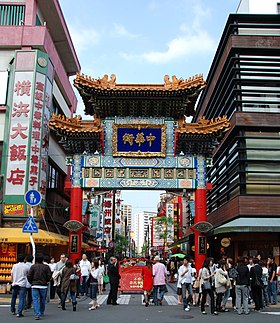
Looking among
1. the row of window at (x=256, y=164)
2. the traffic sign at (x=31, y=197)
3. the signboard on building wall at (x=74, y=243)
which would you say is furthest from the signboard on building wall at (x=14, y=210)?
the row of window at (x=256, y=164)

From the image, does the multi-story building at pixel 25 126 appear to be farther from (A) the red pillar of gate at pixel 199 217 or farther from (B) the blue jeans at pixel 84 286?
(A) the red pillar of gate at pixel 199 217

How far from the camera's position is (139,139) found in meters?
21.5

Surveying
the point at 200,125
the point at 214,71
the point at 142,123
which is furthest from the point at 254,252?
the point at 214,71

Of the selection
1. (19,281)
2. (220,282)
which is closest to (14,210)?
(19,281)

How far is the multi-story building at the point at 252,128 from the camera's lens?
75.5 feet

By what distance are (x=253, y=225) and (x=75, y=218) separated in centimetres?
909

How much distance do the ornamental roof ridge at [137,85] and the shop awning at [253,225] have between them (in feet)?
24.3

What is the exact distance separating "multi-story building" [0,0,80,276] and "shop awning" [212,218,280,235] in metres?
8.75

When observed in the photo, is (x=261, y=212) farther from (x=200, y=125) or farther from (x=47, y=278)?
(x=47, y=278)

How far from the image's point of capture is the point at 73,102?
111 ft

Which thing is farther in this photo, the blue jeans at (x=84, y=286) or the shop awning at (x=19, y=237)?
the shop awning at (x=19, y=237)

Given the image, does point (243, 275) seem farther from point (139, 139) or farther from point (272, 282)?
point (139, 139)

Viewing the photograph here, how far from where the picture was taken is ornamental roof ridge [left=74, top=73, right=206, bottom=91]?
20.5m

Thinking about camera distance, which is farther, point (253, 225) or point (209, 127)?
point (253, 225)
